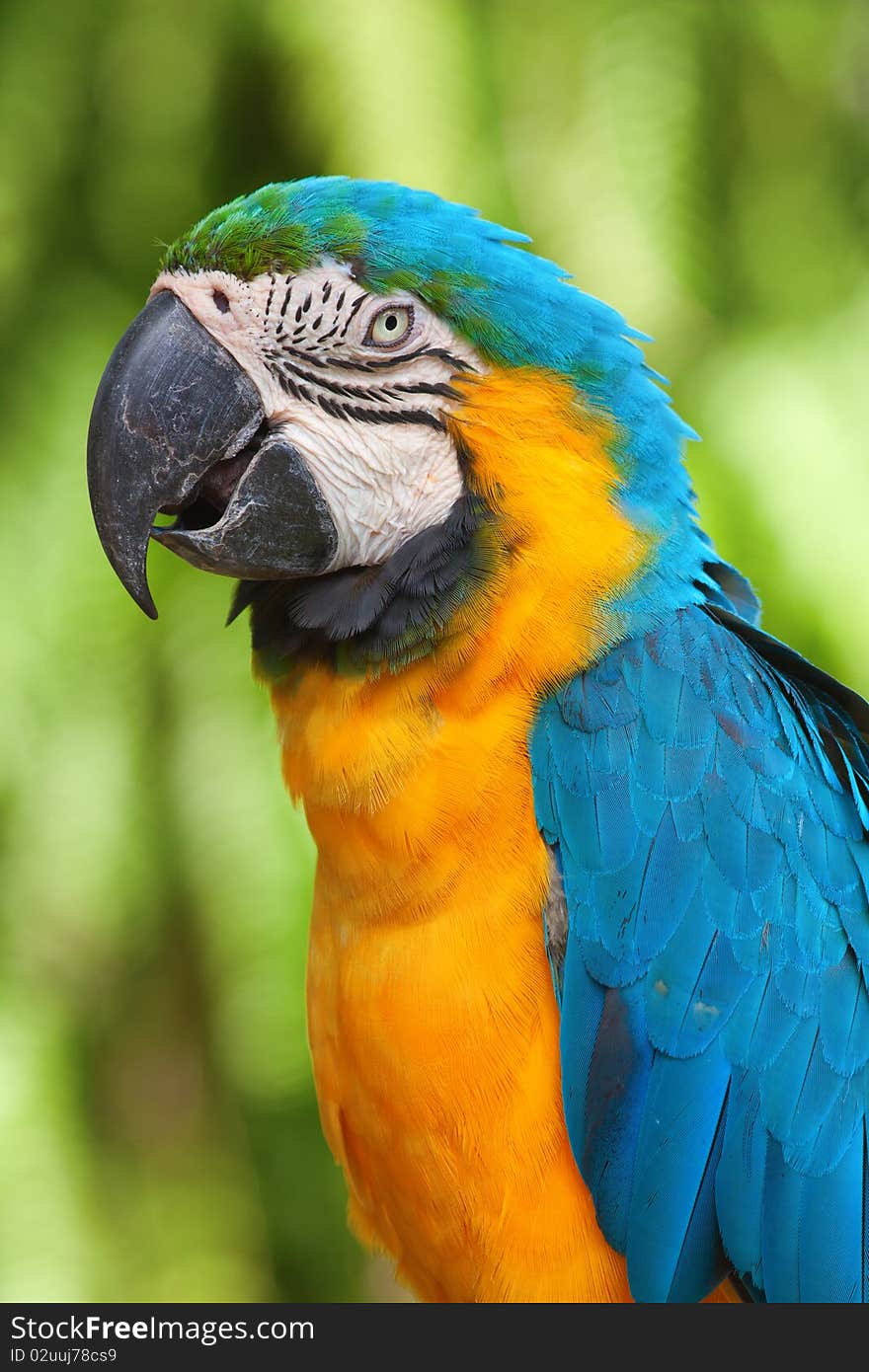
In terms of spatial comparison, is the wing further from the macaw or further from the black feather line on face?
the black feather line on face

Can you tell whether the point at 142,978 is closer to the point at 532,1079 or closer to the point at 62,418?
the point at 62,418

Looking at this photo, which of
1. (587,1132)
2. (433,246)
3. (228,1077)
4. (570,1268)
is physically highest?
(433,246)

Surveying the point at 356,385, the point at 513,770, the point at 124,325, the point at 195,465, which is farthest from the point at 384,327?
the point at 124,325

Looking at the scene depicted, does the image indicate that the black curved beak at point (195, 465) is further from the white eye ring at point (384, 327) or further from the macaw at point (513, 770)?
the white eye ring at point (384, 327)

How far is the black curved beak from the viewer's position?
1.08 metres

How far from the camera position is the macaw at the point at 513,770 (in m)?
1.06

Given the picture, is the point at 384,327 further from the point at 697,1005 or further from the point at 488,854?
the point at 697,1005

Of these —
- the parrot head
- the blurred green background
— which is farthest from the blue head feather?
the blurred green background

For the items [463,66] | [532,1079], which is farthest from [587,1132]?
[463,66]

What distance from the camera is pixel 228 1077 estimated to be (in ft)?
7.34

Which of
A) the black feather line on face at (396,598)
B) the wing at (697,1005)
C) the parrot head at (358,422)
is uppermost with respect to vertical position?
the parrot head at (358,422)

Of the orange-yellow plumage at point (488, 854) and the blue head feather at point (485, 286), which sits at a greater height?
the blue head feather at point (485, 286)

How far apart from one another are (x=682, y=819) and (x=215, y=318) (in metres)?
0.65

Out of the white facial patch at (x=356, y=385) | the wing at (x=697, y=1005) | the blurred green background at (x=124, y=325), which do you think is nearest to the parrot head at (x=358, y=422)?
the white facial patch at (x=356, y=385)
